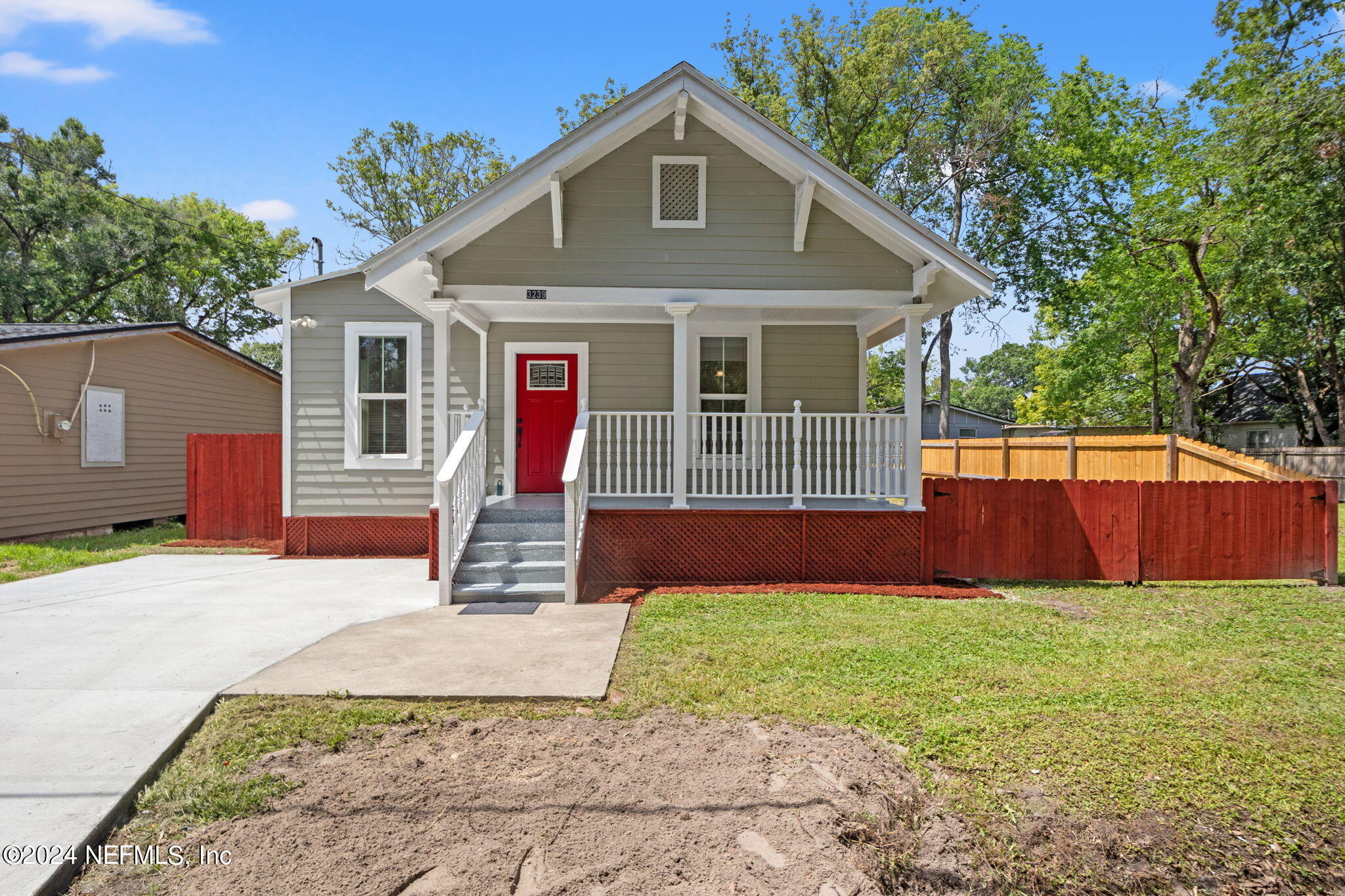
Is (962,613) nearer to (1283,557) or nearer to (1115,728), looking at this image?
(1115,728)

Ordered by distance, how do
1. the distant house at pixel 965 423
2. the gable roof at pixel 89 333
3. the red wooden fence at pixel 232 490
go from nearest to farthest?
the gable roof at pixel 89 333 < the red wooden fence at pixel 232 490 < the distant house at pixel 965 423

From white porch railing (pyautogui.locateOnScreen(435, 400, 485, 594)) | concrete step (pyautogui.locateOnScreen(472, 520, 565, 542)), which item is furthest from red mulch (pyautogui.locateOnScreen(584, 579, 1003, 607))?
white porch railing (pyautogui.locateOnScreen(435, 400, 485, 594))

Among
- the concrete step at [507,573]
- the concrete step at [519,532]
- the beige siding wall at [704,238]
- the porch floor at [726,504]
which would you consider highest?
the beige siding wall at [704,238]

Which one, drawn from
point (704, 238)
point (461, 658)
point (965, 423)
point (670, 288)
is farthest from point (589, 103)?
point (965, 423)

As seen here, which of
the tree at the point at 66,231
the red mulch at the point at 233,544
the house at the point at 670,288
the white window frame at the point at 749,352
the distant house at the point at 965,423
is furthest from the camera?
the distant house at the point at 965,423

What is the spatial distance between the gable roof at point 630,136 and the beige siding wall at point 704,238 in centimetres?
19

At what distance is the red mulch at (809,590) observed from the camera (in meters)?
7.15

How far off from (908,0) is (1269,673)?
23.3 meters

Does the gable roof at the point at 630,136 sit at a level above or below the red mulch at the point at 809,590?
above

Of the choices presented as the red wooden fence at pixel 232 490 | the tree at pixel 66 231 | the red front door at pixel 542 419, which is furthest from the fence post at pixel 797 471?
the tree at pixel 66 231

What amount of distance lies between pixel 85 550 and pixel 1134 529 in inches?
561

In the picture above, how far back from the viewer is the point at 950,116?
21734mm

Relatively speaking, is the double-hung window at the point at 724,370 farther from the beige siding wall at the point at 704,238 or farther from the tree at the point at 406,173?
the tree at the point at 406,173

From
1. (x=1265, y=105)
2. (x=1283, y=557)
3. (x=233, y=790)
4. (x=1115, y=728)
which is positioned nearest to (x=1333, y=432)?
(x=1265, y=105)
